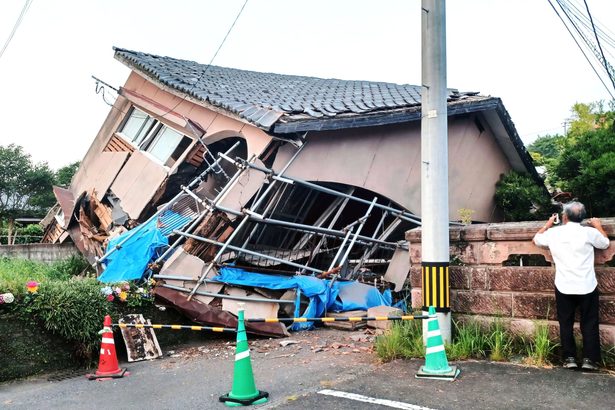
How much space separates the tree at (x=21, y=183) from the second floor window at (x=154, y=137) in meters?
→ 20.2

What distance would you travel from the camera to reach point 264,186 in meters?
9.77

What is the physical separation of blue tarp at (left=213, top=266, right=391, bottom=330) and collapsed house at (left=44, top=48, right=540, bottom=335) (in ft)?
0.09

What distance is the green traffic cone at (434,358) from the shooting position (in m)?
5.26

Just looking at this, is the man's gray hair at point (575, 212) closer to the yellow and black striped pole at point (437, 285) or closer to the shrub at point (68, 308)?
the yellow and black striped pole at point (437, 285)

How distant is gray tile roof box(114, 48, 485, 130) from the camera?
955 cm

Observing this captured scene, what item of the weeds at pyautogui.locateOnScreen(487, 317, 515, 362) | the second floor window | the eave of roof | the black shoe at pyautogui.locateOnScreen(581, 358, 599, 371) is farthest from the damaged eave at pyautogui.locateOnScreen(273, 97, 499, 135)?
the black shoe at pyautogui.locateOnScreen(581, 358, 599, 371)

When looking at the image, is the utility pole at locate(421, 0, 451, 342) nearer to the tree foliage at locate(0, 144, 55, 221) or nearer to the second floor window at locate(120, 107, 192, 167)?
the second floor window at locate(120, 107, 192, 167)

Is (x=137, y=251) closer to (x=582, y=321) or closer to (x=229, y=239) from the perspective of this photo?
(x=229, y=239)

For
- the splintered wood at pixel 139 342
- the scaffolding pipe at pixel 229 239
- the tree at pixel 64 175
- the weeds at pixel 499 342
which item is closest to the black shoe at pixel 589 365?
the weeds at pixel 499 342

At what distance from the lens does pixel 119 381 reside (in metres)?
6.23

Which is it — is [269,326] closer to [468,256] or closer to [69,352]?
[69,352]

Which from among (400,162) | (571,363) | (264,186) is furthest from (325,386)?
(400,162)

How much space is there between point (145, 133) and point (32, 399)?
823cm

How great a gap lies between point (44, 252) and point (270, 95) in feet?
30.9
